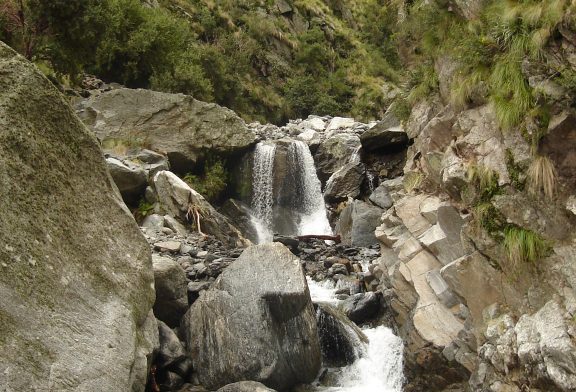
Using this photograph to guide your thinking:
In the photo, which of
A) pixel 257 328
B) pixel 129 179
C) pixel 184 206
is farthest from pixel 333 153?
pixel 257 328

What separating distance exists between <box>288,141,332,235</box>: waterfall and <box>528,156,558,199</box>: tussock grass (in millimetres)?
13367

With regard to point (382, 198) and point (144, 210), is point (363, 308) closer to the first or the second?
point (382, 198)

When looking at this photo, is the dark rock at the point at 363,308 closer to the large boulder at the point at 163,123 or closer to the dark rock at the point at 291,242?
the dark rock at the point at 291,242

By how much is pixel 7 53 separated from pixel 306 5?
42343 millimetres

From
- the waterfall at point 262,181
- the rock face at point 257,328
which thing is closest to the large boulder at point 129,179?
the waterfall at point 262,181

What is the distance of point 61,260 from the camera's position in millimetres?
5711

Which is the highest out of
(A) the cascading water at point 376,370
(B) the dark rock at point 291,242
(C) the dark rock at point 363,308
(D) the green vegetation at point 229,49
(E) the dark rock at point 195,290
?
(D) the green vegetation at point 229,49

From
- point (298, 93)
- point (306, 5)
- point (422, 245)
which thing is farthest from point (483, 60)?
point (306, 5)

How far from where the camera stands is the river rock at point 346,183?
769 inches

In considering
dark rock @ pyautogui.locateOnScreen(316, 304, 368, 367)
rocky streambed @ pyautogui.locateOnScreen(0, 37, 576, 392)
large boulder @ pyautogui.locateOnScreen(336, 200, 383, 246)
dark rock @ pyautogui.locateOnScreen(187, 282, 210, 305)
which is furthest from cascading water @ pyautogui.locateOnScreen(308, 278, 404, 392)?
large boulder @ pyautogui.locateOnScreen(336, 200, 383, 246)

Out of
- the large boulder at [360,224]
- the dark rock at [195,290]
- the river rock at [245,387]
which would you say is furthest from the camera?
the large boulder at [360,224]

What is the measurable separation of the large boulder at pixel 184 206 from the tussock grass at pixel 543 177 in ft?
34.0

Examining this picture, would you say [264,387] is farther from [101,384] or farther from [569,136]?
[569,136]

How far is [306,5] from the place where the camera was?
45000 mm
